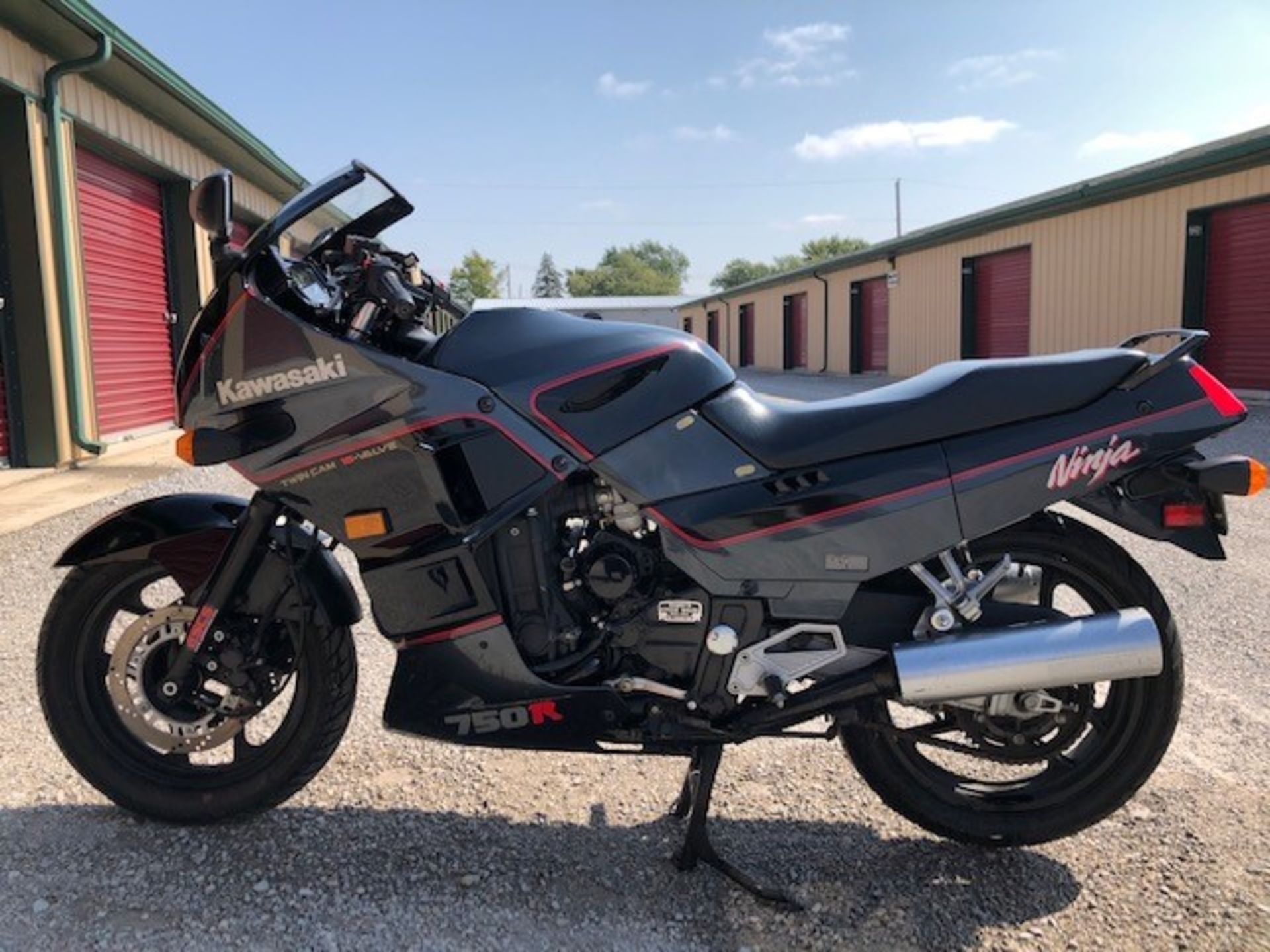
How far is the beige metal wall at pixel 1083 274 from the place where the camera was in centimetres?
1430

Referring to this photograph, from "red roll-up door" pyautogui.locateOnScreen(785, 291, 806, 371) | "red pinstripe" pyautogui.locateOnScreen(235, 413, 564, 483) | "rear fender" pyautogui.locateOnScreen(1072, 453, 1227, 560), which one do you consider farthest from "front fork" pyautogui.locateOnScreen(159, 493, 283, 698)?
"red roll-up door" pyautogui.locateOnScreen(785, 291, 806, 371)

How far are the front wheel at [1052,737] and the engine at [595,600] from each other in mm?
540

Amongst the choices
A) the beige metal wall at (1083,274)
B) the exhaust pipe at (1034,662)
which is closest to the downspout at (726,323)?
the beige metal wall at (1083,274)

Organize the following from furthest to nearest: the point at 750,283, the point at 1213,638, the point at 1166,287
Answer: the point at 750,283 → the point at 1166,287 → the point at 1213,638

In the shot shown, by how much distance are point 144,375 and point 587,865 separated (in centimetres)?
1123

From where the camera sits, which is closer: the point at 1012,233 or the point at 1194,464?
the point at 1194,464

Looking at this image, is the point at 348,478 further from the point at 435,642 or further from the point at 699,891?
the point at 699,891

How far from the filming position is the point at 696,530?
237cm

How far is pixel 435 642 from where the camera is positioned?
8.18 ft

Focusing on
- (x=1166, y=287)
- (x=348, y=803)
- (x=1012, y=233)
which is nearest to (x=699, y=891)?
(x=348, y=803)

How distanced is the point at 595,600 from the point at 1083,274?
16.3m

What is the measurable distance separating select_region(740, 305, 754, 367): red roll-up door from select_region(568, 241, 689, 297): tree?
219ft

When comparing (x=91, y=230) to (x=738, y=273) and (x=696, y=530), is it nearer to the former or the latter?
A: (x=696, y=530)

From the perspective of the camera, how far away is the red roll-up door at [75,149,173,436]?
1044 cm
